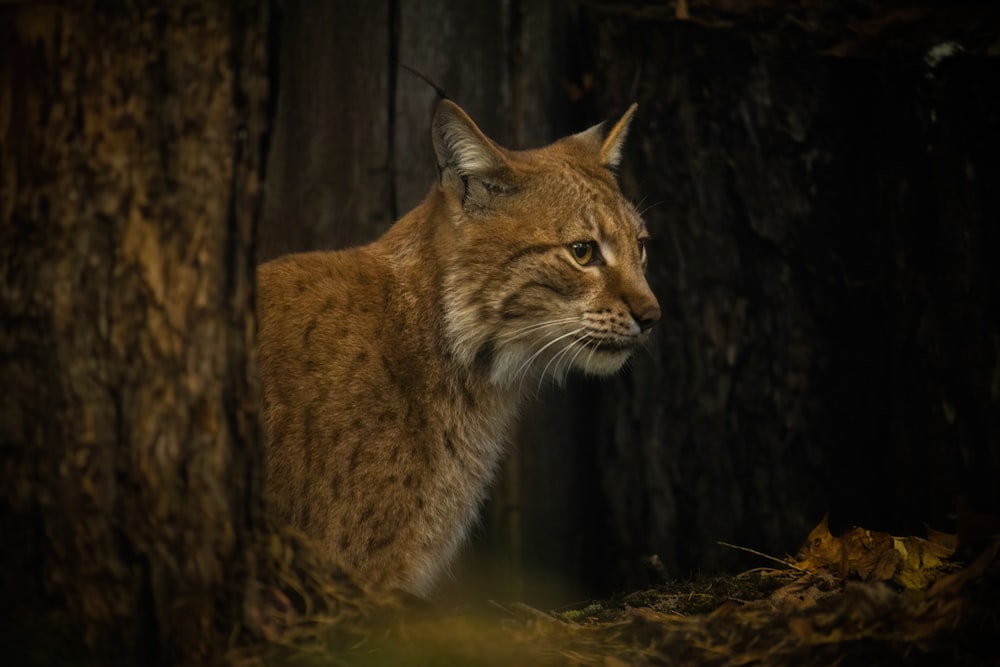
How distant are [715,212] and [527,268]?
131 cm

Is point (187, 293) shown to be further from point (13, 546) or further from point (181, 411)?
point (13, 546)

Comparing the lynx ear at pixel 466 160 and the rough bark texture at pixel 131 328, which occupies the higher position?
the lynx ear at pixel 466 160

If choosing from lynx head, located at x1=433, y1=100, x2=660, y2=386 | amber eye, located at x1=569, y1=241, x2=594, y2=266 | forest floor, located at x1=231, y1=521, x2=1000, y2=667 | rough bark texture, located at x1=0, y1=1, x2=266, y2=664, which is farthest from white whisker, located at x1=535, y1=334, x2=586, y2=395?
rough bark texture, located at x1=0, y1=1, x2=266, y2=664

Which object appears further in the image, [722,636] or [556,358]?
[556,358]

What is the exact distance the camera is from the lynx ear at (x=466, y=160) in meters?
4.25

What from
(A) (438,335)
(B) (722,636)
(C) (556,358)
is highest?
(A) (438,335)

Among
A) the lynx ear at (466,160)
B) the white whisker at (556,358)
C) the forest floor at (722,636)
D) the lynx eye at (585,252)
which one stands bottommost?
the forest floor at (722,636)

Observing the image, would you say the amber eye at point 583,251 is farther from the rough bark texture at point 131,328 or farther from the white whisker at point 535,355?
the rough bark texture at point 131,328

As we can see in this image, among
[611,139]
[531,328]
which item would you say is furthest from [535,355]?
[611,139]

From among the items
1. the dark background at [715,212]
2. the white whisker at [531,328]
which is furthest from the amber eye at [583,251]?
the dark background at [715,212]

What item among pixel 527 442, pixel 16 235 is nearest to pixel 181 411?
pixel 16 235

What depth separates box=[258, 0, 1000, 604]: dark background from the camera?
5.04 m

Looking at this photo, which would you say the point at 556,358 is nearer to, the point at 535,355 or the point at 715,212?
the point at 535,355

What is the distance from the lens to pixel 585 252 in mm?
4508
